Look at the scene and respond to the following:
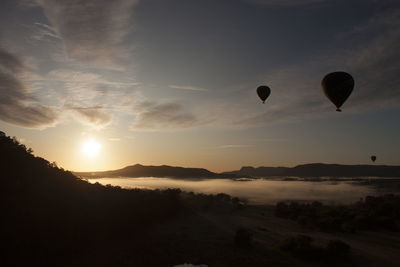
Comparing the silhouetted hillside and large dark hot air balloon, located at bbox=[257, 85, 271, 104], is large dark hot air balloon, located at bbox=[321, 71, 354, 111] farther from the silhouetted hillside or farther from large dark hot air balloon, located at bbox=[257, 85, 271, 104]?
the silhouetted hillside

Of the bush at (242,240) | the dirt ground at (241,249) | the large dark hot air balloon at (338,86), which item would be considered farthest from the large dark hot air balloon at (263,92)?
the bush at (242,240)

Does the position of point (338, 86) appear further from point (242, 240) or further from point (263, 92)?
point (242, 240)

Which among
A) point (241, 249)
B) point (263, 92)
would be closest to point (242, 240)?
point (241, 249)

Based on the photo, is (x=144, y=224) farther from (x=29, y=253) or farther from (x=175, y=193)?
(x=29, y=253)

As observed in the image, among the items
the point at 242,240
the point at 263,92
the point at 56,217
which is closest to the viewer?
the point at 56,217

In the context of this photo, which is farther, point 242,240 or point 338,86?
point 338,86

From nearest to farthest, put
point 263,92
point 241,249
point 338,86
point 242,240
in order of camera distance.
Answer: point 241,249, point 242,240, point 338,86, point 263,92
